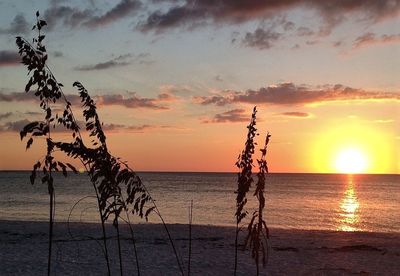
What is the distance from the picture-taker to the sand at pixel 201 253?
21.1 m

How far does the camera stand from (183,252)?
2638cm

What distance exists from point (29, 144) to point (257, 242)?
318 centimetres

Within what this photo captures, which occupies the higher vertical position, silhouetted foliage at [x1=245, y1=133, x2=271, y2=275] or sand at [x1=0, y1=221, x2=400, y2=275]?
silhouetted foliage at [x1=245, y1=133, x2=271, y2=275]

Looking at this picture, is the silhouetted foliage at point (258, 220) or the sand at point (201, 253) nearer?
the silhouetted foliage at point (258, 220)

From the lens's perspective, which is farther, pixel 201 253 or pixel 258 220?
pixel 201 253

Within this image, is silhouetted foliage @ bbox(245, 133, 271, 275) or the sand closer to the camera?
silhouetted foliage @ bbox(245, 133, 271, 275)

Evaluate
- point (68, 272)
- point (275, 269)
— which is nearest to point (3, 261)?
point (68, 272)

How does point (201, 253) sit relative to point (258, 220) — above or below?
below

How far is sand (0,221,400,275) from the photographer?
21141 mm

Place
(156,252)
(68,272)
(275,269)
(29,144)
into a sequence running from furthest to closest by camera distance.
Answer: (156,252) → (275,269) → (68,272) → (29,144)

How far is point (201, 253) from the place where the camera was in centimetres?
2569

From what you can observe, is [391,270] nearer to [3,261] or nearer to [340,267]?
[340,267]

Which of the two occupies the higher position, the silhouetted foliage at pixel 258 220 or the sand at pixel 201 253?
the silhouetted foliage at pixel 258 220

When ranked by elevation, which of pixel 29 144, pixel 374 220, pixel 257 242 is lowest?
pixel 374 220
